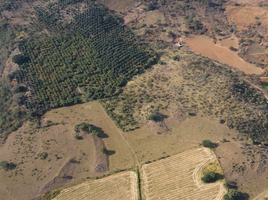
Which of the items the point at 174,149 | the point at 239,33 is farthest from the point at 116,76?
the point at 239,33

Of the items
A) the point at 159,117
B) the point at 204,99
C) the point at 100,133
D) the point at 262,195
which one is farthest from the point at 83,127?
the point at 262,195

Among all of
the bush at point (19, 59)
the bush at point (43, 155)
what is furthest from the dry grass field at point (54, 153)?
the bush at point (19, 59)

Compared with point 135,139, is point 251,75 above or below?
above

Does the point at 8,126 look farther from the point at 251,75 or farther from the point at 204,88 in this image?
the point at 251,75

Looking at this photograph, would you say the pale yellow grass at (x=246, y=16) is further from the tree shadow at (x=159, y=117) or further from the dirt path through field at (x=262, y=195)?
the dirt path through field at (x=262, y=195)

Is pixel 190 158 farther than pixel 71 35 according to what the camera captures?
No

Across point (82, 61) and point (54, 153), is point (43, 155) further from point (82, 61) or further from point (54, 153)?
point (82, 61)
